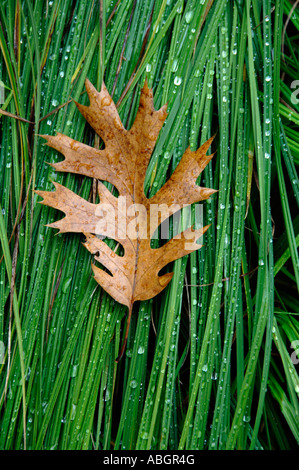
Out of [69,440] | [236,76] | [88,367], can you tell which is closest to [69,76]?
[236,76]

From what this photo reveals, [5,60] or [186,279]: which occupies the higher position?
[5,60]

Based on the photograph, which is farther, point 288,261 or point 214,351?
point 288,261

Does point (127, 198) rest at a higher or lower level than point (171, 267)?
higher

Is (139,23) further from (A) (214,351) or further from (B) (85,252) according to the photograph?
(A) (214,351)
